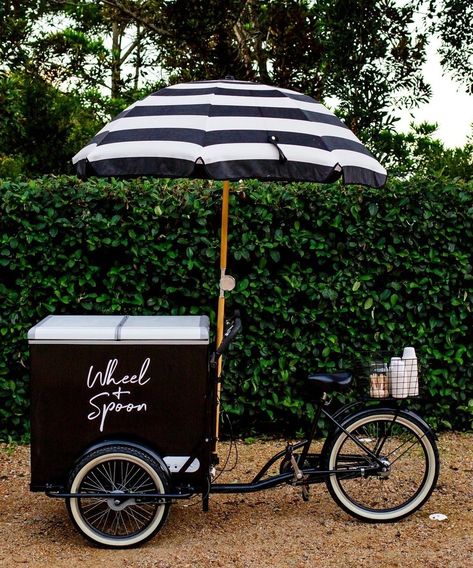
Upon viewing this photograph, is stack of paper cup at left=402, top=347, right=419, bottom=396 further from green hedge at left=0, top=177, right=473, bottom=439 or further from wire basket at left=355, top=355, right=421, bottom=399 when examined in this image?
green hedge at left=0, top=177, right=473, bottom=439

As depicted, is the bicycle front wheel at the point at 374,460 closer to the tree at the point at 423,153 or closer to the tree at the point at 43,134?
the tree at the point at 423,153

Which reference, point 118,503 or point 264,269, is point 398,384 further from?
point 264,269

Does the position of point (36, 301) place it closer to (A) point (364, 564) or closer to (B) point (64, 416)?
(B) point (64, 416)

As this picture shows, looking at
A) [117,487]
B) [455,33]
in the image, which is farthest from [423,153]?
[117,487]

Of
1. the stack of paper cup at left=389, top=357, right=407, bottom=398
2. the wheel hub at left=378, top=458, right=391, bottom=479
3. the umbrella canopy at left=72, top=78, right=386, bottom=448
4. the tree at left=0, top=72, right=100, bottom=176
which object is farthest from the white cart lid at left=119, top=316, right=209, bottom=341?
the tree at left=0, top=72, right=100, bottom=176

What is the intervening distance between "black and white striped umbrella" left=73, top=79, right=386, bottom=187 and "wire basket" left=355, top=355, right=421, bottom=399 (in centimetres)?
98

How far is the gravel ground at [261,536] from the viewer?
3.96 metres

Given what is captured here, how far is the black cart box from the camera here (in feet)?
13.2

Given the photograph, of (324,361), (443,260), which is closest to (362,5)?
(443,260)

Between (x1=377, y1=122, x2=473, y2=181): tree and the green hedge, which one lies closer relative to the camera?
the green hedge

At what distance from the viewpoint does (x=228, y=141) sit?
381 centimetres

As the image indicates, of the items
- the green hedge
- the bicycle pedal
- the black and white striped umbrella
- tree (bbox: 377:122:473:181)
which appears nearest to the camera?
the black and white striped umbrella

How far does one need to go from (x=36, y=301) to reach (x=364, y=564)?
10.0 feet

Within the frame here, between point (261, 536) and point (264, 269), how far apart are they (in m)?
2.12
